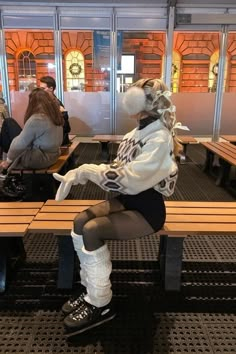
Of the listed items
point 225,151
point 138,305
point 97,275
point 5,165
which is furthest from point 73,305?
point 225,151

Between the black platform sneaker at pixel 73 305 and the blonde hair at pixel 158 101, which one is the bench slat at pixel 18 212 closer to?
the black platform sneaker at pixel 73 305

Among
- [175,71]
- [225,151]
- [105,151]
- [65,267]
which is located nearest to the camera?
[65,267]

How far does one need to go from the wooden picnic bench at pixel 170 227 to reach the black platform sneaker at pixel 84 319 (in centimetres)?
40

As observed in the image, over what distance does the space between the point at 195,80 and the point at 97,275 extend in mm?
6707

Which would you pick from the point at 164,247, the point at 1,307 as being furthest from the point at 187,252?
the point at 1,307

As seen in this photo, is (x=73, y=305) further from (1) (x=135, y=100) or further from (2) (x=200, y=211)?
(1) (x=135, y=100)

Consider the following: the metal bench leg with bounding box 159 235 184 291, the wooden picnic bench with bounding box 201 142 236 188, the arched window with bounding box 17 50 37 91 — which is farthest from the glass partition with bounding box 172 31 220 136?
the metal bench leg with bounding box 159 235 184 291

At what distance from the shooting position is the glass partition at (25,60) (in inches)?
273

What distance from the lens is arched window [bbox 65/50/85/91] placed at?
23.4 ft

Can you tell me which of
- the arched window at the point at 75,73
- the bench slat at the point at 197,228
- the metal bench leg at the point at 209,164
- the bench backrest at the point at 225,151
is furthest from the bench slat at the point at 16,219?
the arched window at the point at 75,73

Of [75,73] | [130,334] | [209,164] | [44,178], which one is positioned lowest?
[130,334]

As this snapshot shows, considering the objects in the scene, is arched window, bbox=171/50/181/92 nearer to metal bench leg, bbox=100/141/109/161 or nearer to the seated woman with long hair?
metal bench leg, bbox=100/141/109/161

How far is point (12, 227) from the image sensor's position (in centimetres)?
186

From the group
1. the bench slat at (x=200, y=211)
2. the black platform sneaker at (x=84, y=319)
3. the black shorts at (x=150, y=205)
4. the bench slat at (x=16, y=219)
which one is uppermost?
the black shorts at (x=150, y=205)
